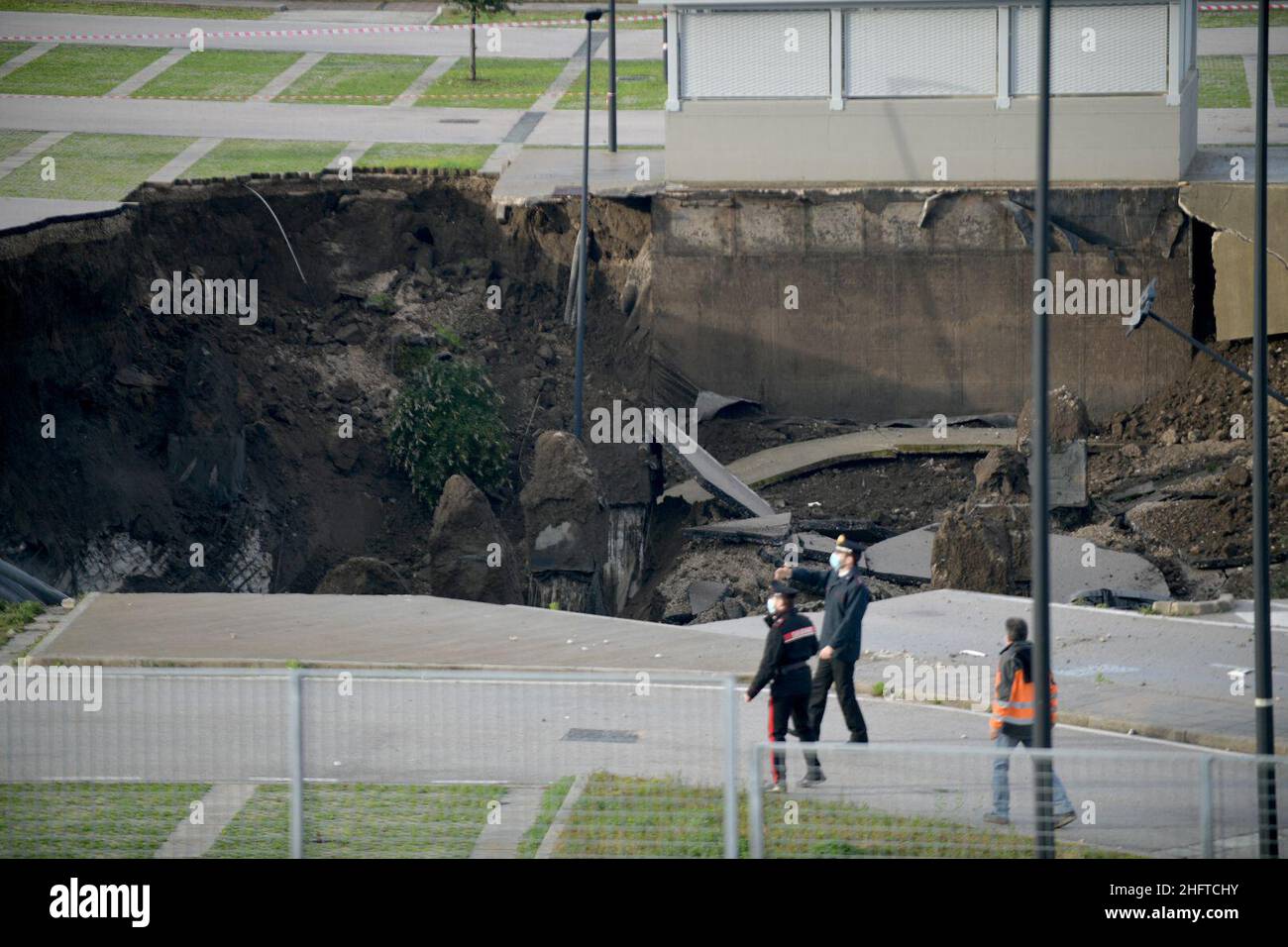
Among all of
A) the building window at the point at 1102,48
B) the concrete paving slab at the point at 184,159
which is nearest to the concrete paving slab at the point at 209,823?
the concrete paving slab at the point at 184,159

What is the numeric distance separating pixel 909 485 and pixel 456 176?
33.8ft

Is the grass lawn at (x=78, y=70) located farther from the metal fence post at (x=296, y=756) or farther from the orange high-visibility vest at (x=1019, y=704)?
the orange high-visibility vest at (x=1019, y=704)

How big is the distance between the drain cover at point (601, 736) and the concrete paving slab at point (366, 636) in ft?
9.79

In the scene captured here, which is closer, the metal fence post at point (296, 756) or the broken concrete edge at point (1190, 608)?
the metal fence post at point (296, 756)

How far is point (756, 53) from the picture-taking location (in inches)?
1186

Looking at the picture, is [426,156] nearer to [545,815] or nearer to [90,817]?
[90,817]

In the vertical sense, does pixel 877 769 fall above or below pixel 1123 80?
below

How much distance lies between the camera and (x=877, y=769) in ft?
36.9

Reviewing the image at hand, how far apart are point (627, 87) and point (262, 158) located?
950 cm

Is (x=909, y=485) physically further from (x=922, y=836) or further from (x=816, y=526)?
(x=922, y=836)

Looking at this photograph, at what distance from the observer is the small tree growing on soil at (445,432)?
2841 centimetres

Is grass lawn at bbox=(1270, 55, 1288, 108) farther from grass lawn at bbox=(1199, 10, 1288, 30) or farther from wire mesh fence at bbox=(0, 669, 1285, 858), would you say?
wire mesh fence at bbox=(0, 669, 1285, 858)
